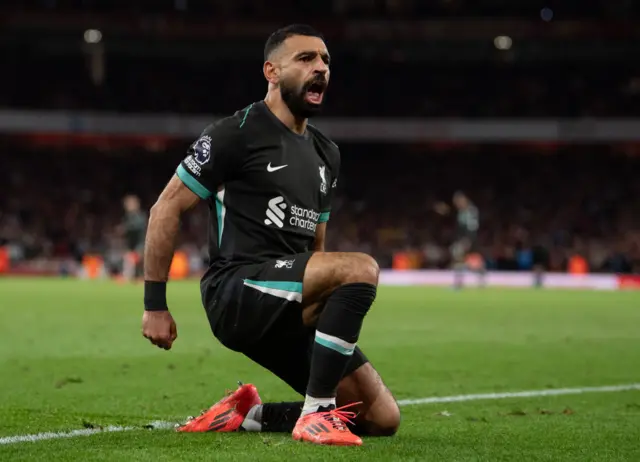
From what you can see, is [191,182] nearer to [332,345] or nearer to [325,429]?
[332,345]

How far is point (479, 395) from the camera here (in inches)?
289

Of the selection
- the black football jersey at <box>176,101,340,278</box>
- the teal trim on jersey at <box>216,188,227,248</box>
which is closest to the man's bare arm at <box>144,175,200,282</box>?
the black football jersey at <box>176,101,340,278</box>

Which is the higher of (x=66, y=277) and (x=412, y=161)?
(x=412, y=161)

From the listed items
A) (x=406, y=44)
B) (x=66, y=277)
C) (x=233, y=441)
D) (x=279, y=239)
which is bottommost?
(x=66, y=277)

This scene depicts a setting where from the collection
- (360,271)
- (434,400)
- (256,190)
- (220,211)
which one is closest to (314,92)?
(256,190)

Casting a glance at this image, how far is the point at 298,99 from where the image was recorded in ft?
17.2

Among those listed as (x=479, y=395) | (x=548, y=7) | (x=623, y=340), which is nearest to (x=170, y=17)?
(x=548, y=7)

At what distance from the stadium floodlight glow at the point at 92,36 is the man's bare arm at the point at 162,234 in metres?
37.2

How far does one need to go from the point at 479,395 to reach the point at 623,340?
225 inches

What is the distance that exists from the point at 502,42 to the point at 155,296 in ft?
126

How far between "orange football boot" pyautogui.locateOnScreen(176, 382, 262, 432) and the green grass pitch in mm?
145

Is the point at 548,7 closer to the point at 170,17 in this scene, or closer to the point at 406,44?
the point at 406,44

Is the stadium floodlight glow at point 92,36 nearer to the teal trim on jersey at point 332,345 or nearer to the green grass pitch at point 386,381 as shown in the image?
the green grass pitch at point 386,381

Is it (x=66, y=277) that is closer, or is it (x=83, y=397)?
(x=83, y=397)
